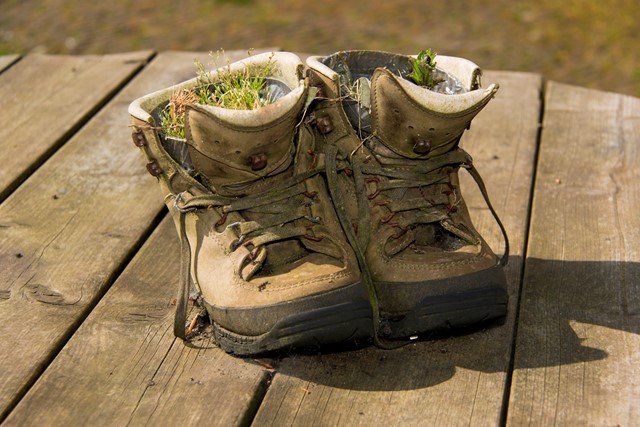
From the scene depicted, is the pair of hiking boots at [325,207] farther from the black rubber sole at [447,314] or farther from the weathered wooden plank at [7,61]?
the weathered wooden plank at [7,61]

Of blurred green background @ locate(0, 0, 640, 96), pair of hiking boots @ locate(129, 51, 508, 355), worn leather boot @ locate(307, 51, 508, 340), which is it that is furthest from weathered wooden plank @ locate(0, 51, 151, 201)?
blurred green background @ locate(0, 0, 640, 96)

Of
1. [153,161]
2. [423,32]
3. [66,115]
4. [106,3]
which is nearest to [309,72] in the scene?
[153,161]

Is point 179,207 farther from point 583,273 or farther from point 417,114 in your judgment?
point 583,273

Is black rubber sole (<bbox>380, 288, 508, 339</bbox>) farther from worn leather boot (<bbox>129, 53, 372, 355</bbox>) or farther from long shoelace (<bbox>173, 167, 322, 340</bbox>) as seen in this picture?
long shoelace (<bbox>173, 167, 322, 340</bbox>)

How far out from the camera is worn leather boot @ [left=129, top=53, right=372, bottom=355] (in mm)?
1917

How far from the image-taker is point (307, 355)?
2004 mm

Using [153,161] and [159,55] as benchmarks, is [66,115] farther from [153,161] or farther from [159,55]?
[153,161]

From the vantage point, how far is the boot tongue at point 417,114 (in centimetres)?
197

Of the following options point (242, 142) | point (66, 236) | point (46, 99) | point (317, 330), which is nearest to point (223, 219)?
point (242, 142)

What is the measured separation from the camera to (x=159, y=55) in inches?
140

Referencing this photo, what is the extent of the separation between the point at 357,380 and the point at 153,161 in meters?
0.62

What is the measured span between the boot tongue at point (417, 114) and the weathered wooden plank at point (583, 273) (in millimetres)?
418

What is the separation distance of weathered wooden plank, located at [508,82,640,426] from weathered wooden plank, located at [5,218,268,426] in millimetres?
534

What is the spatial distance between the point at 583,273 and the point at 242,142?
869mm
